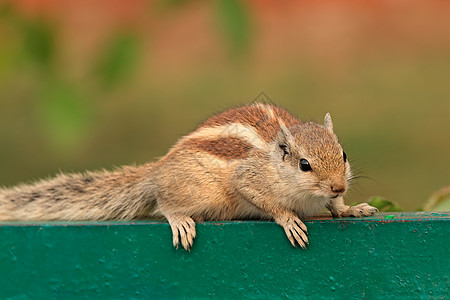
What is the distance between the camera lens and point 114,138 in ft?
24.4

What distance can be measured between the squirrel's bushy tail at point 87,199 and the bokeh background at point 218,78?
18 centimetres

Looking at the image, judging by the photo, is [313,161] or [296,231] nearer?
[296,231]

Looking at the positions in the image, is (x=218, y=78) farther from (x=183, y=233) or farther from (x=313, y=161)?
(x=183, y=233)

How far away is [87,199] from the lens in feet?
9.29

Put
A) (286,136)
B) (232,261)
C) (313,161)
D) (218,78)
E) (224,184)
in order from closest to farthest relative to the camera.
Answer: (232,261)
(313,161)
(286,136)
(224,184)
(218,78)

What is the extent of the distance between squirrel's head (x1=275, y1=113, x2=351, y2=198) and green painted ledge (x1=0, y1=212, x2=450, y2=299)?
0.12 metres

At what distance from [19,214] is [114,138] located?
462 cm

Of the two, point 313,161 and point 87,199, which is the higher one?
point 313,161

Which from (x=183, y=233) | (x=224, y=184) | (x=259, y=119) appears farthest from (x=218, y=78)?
(x=183, y=233)

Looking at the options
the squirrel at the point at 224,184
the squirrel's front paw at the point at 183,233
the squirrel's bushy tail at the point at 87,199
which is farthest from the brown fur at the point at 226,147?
the squirrel's front paw at the point at 183,233

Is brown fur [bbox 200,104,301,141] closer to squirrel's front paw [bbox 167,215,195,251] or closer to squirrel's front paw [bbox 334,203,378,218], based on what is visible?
squirrel's front paw [bbox 334,203,378,218]

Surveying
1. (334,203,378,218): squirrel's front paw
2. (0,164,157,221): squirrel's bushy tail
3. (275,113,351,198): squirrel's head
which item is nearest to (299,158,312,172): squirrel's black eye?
(275,113,351,198): squirrel's head

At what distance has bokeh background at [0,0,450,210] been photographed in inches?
80.4

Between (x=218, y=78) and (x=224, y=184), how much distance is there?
6.04m
